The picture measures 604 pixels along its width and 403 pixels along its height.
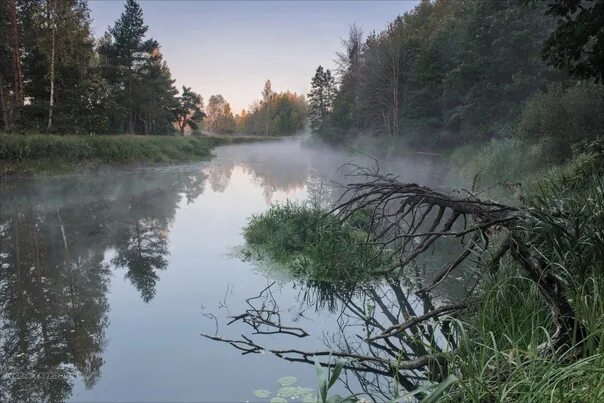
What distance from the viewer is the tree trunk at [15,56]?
72.8 feet

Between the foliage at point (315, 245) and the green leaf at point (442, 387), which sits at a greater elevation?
the green leaf at point (442, 387)

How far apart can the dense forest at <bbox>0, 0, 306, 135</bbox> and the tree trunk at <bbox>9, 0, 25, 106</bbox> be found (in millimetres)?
43

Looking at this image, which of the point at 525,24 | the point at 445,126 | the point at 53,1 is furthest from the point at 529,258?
the point at 53,1

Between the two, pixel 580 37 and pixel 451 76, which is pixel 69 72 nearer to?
pixel 451 76

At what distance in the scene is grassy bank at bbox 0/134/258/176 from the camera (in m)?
18.7

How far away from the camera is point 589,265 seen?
3.68 meters

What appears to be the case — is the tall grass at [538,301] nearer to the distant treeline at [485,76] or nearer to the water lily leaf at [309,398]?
the water lily leaf at [309,398]

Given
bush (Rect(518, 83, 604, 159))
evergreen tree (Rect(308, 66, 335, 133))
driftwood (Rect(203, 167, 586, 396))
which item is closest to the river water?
driftwood (Rect(203, 167, 586, 396))

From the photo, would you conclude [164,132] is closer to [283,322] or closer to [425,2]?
[425,2]

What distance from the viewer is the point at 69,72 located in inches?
1028

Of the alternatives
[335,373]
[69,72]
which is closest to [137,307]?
[335,373]

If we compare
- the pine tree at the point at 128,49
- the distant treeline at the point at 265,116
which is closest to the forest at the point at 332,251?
the pine tree at the point at 128,49

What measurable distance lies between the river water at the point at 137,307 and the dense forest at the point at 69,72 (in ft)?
44.8

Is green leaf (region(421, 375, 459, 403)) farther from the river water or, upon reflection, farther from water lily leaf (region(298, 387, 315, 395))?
the river water
